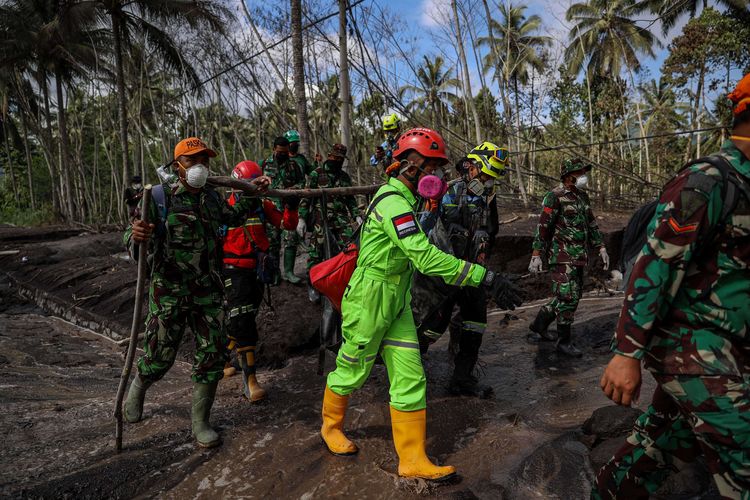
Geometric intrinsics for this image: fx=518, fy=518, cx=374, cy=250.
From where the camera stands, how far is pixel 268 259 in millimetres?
4742

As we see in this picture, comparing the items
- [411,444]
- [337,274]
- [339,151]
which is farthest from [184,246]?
[339,151]

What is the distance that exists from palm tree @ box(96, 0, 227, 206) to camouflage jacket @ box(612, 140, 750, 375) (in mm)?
16533

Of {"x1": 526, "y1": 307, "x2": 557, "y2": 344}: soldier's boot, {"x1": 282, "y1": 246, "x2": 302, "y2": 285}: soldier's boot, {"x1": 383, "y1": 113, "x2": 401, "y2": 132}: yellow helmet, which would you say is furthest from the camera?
{"x1": 282, "y1": 246, "x2": 302, "y2": 285}: soldier's boot

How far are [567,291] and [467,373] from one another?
71.0 inches

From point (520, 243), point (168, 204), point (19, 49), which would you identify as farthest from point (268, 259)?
point (19, 49)

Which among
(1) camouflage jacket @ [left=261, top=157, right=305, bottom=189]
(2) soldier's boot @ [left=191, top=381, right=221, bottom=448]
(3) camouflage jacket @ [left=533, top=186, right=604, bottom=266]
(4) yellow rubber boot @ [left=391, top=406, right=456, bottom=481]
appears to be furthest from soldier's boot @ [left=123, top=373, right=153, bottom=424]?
(3) camouflage jacket @ [left=533, top=186, right=604, bottom=266]

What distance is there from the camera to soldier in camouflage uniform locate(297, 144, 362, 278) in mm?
6949

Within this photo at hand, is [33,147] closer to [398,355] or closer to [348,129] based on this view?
[348,129]

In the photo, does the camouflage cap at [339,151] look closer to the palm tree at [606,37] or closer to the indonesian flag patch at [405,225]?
the indonesian flag patch at [405,225]

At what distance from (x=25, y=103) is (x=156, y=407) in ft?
83.4

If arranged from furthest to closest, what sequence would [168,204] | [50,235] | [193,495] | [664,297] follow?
[50,235]
[168,204]
[193,495]
[664,297]

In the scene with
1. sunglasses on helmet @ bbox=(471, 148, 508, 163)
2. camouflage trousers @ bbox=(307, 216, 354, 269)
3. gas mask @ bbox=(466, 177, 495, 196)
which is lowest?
camouflage trousers @ bbox=(307, 216, 354, 269)

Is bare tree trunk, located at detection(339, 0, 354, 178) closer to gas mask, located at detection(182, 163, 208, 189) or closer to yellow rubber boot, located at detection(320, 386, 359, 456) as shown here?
gas mask, located at detection(182, 163, 208, 189)

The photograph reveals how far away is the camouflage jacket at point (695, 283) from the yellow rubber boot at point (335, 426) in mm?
1989
